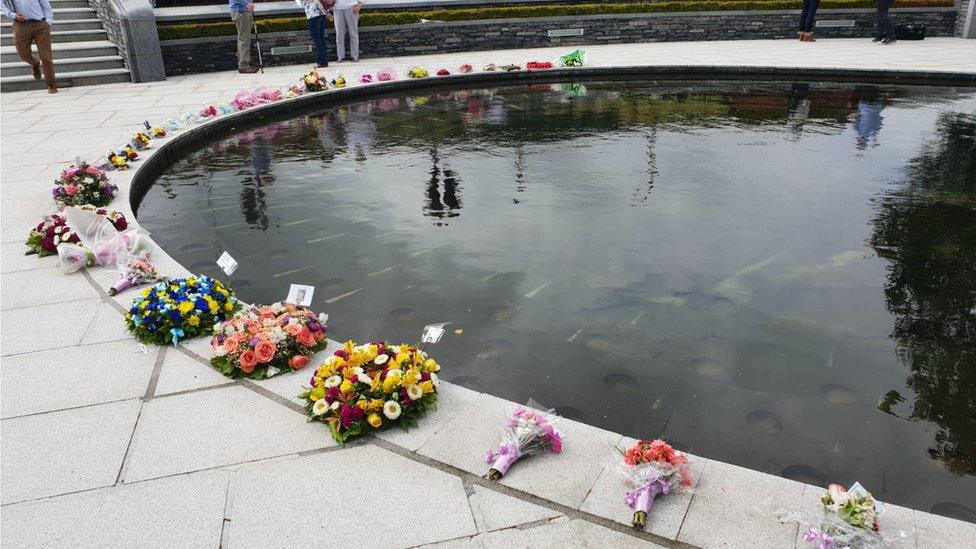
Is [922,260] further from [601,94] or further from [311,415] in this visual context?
[601,94]

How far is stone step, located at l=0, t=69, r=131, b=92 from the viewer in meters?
17.0

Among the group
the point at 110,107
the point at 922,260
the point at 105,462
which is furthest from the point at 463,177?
the point at 110,107

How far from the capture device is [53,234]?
699cm

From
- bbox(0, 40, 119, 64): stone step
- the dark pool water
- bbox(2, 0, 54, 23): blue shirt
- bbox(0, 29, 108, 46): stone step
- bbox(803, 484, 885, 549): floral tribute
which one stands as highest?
bbox(2, 0, 54, 23): blue shirt

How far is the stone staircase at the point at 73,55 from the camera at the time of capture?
17344 millimetres

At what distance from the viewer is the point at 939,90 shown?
15852 millimetres

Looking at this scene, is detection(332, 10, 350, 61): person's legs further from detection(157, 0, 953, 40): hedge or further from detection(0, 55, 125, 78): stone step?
detection(0, 55, 125, 78): stone step

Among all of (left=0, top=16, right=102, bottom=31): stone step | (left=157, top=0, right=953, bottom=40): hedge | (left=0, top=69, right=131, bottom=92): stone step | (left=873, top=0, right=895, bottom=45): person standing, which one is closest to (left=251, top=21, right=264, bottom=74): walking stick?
(left=157, top=0, right=953, bottom=40): hedge

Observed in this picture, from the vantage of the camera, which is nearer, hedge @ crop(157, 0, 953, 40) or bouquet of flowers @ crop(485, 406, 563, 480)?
bouquet of flowers @ crop(485, 406, 563, 480)

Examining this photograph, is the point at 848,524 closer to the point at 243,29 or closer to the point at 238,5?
the point at 238,5

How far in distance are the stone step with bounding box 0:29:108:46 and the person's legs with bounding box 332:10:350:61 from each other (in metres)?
6.52

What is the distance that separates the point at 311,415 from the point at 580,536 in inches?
71.6

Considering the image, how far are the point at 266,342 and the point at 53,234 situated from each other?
12.5 feet

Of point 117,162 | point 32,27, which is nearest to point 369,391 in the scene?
point 117,162
